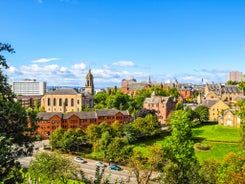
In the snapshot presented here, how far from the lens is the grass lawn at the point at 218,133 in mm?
63656

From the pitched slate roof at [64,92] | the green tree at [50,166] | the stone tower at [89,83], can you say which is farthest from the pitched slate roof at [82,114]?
the stone tower at [89,83]

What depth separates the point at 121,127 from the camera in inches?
2630

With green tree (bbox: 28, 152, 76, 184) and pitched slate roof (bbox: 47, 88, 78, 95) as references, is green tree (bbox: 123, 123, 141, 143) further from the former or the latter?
pitched slate roof (bbox: 47, 88, 78, 95)

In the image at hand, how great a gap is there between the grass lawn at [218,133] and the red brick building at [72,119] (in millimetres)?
22080

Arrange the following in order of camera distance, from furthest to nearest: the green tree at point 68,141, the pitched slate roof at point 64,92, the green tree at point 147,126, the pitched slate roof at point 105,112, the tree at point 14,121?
the pitched slate roof at point 64,92 < the pitched slate roof at point 105,112 < the green tree at point 147,126 < the green tree at point 68,141 < the tree at point 14,121

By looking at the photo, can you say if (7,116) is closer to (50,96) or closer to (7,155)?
(7,155)

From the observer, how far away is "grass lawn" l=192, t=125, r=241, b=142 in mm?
63656

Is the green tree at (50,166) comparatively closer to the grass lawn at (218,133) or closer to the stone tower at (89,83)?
the grass lawn at (218,133)

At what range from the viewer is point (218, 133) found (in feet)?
223

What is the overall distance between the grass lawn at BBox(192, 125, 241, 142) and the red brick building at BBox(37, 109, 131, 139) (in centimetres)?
2208

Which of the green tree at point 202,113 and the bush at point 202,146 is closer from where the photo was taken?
the bush at point 202,146

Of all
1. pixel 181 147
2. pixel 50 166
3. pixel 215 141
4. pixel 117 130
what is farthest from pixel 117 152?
pixel 215 141

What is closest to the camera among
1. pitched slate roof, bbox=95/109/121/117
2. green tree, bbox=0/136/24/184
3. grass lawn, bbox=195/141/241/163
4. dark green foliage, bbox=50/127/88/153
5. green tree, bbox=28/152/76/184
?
green tree, bbox=0/136/24/184

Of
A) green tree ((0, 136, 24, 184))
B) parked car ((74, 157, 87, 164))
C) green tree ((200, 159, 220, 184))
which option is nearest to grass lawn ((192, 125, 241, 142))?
parked car ((74, 157, 87, 164))
